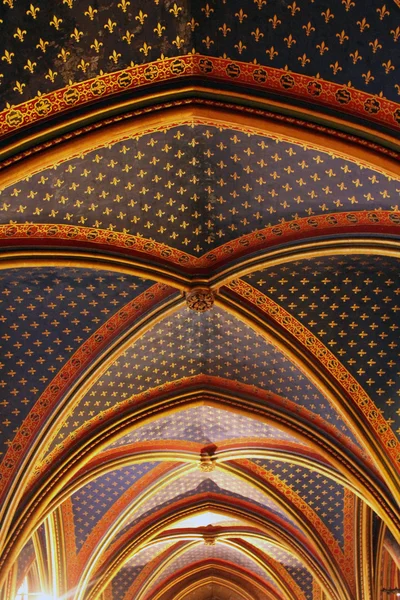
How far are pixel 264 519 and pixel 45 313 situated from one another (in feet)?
33.3

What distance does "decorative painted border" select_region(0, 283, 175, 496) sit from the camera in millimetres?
13828

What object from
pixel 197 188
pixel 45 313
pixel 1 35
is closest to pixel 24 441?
pixel 45 313

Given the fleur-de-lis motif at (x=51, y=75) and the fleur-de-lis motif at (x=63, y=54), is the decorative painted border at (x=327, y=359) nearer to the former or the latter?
the fleur-de-lis motif at (x=51, y=75)

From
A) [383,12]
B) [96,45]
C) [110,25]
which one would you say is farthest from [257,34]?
[96,45]

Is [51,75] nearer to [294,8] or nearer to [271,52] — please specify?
[271,52]

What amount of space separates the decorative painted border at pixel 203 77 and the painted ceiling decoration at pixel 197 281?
2cm

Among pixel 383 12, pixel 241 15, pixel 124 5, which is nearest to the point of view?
pixel 383 12

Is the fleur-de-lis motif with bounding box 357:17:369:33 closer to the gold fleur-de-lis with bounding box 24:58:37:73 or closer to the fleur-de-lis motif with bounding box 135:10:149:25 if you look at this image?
the fleur-de-lis motif with bounding box 135:10:149:25

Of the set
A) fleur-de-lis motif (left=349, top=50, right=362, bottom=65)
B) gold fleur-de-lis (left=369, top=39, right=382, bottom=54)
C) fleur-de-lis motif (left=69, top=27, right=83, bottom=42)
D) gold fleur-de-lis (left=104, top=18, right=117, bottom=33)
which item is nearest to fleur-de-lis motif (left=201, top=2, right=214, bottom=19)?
gold fleur-de-lis (left=104, top=18, right=117, bottom=33)

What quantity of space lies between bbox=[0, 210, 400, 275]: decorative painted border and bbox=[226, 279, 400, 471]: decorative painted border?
0.91 m

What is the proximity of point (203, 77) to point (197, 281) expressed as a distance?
3774 millimetres

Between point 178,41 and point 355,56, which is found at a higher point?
point 178,41

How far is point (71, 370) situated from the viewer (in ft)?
47.5

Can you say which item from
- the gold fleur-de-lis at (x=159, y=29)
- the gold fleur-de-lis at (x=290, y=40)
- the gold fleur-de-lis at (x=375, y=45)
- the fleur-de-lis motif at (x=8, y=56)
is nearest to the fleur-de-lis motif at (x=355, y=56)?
the gold fleur-de-lis at (x=375, y=45)
